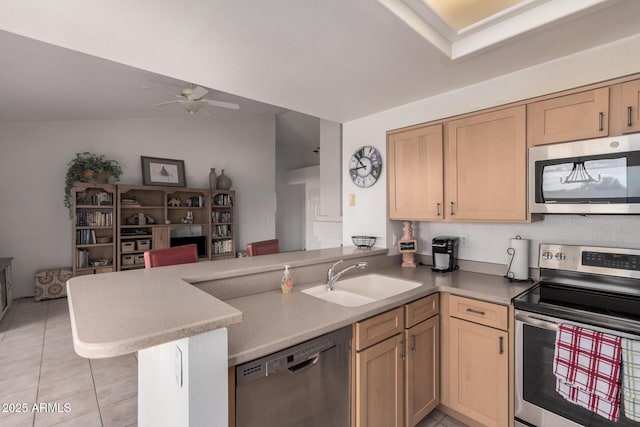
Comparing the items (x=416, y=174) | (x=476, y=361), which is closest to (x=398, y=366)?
(x=476, y=361)

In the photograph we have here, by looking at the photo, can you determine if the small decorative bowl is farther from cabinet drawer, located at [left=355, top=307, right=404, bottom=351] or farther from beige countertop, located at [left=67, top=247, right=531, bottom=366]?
cabinet drawer, located at [left=355, top=307, right=404, bottom=351]

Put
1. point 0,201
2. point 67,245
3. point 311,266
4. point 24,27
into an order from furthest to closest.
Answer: point 67,245
point 0,201
point 311,266
point 24,27

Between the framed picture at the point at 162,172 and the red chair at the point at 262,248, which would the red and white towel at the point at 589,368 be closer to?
the red chair at the point at 262,248

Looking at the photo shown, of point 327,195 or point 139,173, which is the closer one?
point 327,195

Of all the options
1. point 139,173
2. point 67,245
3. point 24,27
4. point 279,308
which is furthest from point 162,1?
point 67,245

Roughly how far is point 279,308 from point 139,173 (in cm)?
511

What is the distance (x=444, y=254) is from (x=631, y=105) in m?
1.41

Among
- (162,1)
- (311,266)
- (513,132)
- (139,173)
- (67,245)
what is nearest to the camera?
(162,1)

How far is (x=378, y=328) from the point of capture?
1618 millimetres

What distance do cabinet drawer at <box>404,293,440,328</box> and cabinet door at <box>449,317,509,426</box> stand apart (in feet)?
0.50

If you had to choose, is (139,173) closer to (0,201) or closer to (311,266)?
(0,201)

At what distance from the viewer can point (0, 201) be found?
4.56 meters

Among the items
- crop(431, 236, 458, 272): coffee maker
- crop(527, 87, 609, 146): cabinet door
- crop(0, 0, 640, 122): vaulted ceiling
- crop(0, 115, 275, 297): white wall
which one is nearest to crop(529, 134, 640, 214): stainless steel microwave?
crop(527, 87, 609, 146): cabinet door

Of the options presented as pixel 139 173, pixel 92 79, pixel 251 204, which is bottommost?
pixel 251 204
